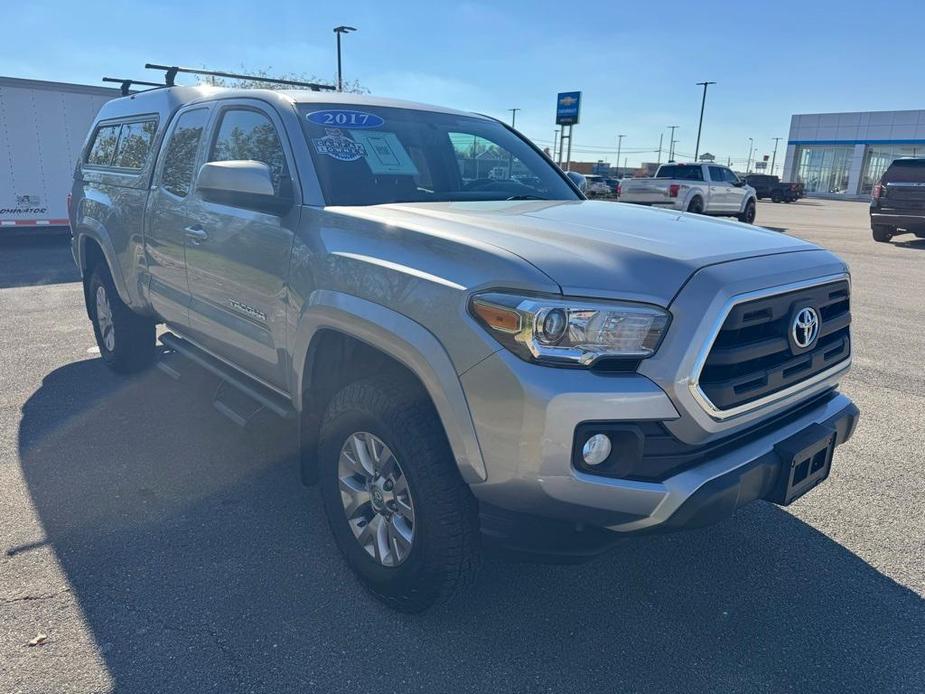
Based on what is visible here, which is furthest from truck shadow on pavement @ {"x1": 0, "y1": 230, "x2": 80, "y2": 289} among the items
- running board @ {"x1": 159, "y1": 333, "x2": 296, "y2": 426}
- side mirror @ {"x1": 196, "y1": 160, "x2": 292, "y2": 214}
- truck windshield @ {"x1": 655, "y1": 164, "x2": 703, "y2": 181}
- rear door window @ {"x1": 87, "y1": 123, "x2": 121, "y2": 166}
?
truck windshield @ {"x1": 655, "y1": 164, "x2": 703, "y2": 181}

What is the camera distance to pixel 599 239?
2393 mm

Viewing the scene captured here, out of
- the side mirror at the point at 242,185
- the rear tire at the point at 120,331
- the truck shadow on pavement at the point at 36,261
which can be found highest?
the side mirror at the point at 242,185

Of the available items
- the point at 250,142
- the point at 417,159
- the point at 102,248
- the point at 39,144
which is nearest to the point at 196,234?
the point at 250,142

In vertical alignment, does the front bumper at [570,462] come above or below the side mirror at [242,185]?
below

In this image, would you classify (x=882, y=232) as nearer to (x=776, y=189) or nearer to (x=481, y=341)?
(x=481, y=341)

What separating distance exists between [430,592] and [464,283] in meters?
1.14

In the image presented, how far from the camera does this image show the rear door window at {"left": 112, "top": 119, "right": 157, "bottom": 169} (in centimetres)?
466

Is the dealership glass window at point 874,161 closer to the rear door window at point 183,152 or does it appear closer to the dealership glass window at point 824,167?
the dealership glass window at point 824,167

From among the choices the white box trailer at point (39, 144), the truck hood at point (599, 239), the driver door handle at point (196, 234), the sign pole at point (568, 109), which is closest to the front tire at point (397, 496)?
the truck hood at point (599, 239)

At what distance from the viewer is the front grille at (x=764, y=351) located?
2184 millimetres

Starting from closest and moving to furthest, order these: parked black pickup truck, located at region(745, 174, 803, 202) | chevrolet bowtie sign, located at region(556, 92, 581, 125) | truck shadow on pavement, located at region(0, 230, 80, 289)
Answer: truck shadow on pavement, located at region(0, 230, 80, 289) < chevrolet bowtie sign, located at region(556, 92, 581, 125) < parked black pickup truck, located at region(745, 174, 803, 202)

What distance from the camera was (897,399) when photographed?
5.12 metres

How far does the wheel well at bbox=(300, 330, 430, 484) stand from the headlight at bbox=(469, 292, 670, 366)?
0.75 metres

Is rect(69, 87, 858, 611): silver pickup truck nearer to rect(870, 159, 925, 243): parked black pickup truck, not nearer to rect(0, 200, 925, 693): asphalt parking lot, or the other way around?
rect(0, 200, 925, 693): asphalt parking lot
